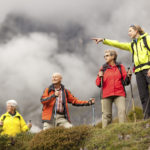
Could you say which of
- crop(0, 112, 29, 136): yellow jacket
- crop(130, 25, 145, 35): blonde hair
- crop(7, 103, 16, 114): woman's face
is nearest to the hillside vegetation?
crop(0, 112, 29, 136): yellow jacket

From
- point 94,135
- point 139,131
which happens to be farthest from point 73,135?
point 139,131

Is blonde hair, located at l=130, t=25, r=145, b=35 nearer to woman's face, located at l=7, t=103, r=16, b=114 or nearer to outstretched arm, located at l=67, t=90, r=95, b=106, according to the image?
outstretched arm, located at l=67, t=90, r=95, b=106

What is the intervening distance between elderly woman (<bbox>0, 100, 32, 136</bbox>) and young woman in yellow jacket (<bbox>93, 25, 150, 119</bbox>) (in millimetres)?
4914

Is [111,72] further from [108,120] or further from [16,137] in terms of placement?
[16,137]

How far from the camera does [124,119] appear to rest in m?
8.02

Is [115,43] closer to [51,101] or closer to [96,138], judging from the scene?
[51,101]

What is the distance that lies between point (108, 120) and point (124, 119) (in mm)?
534

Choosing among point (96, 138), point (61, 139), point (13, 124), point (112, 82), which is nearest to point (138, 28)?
point (112, 82)

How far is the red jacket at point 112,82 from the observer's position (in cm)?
828

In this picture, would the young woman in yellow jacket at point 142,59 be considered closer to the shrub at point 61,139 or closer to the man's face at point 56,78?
the shrub at point 61,139

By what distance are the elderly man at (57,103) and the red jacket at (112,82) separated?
1090 millimetres

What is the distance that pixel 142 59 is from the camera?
24.8ft

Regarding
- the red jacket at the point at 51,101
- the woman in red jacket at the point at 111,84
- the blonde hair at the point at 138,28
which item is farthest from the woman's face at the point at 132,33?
the red jacket at the point at 51,101

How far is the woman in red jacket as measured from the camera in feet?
26.9
